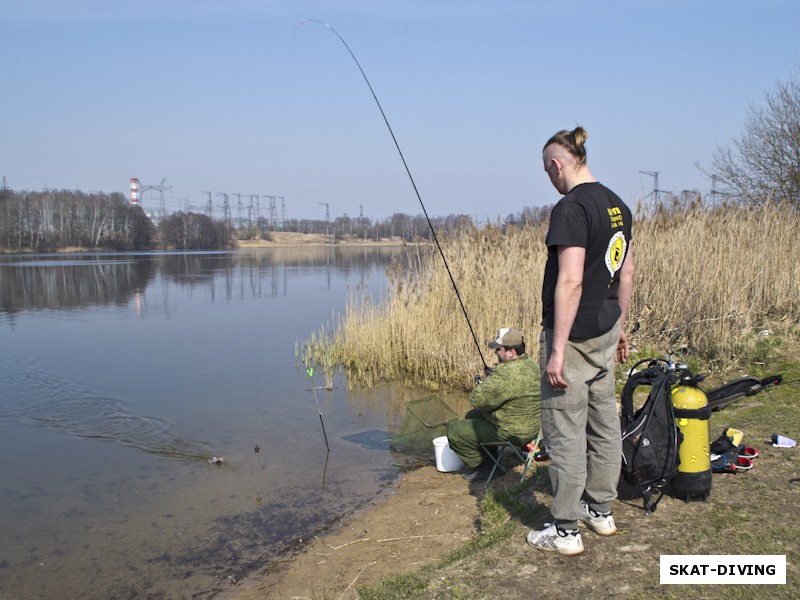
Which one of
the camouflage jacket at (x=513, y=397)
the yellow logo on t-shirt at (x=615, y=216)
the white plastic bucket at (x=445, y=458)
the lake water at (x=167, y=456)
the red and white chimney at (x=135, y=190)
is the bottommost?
the lake water at (x=167, y=456)

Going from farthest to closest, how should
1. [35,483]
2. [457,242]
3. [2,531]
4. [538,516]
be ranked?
1. [457,242]
2. [35,483]
3. [2,531]
4. [538,516]

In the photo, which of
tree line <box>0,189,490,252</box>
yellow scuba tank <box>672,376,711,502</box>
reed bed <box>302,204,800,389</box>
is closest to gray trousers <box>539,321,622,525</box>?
yellow scuba tank <box>672,376,711,502</box>

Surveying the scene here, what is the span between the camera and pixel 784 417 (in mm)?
5117

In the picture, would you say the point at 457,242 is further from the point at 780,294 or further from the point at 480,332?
the point at 780,294

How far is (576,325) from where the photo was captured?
3.07m

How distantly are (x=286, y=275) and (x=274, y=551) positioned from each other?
26535mm

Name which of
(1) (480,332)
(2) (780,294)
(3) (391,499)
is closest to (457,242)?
(1) (480,332)

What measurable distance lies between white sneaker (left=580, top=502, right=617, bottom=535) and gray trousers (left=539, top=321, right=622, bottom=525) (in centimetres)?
11

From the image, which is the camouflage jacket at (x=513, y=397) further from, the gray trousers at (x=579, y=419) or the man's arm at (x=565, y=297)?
the man's arm at (x=565, y=297)

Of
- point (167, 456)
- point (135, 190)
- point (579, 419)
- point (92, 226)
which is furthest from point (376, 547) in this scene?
point (135, 190)

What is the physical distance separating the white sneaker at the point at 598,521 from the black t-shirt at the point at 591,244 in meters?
0.95

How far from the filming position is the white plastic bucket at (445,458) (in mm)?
5660

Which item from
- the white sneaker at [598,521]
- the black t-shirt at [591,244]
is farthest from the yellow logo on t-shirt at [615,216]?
the white sneaker at [598,521]

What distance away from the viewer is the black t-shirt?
2.96 m
